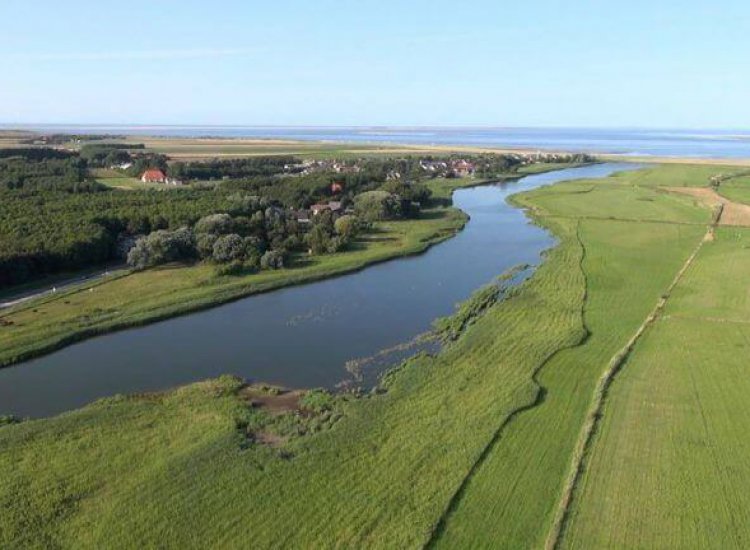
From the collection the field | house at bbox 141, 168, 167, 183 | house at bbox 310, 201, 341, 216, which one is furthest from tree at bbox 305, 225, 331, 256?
house at bbox 141, 168, 167, 183

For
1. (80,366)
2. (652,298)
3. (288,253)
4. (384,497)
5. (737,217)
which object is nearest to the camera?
(384,497)

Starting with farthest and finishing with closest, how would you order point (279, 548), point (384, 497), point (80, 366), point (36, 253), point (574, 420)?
1. point (36, 253)
2. point (80, 366)
3. point (574, 420)
4. point (384, 497)
5. point (279, 548)

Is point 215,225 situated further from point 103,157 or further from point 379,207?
point 103,157

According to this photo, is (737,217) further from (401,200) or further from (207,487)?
(207,487)

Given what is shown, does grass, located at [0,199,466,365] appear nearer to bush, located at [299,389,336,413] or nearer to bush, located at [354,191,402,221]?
bush, located at [354,191,402,221]

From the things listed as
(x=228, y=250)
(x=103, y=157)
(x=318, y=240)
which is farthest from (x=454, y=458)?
(x=103, y=157)

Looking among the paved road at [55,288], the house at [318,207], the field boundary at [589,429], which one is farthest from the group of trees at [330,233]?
the field boundary at [589,429]

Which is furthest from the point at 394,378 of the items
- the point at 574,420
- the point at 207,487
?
the point at 207,487

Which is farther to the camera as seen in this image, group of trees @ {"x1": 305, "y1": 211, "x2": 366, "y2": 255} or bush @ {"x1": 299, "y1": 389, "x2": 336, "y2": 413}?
group of trees @ {"x1": 305, "y1": 211, "x2": 366, "y2": 255}
